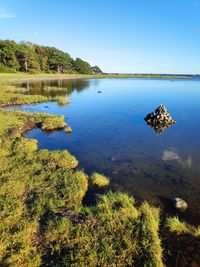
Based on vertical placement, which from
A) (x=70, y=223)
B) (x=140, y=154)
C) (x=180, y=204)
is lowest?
(x=140, y=154)

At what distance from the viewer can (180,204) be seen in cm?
1100

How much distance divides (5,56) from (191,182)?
379 feet

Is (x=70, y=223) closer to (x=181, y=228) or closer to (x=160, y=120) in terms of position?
(x=181, y=228)

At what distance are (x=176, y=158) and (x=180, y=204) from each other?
22.9ft

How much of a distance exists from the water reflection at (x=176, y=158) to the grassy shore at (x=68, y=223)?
22.2ft

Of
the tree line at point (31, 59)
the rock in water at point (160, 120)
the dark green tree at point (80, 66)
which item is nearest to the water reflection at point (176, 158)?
the rock in water at point (160, 120)

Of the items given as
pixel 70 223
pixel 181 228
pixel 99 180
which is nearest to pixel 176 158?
pixel 99 180

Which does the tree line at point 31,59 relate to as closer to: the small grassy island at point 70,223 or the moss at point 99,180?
the small grassy island at point 70,223

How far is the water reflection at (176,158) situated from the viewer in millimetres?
16203

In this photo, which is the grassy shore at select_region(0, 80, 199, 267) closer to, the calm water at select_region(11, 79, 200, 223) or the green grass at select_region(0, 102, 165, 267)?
the green grass at select_region(0, 102, 165, 267)

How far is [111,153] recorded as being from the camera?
1848 cm

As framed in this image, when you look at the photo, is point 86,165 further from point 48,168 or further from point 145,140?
point 145,140

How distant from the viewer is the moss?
13.0m

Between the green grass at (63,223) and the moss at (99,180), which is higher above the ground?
the green grass at (63,223)
